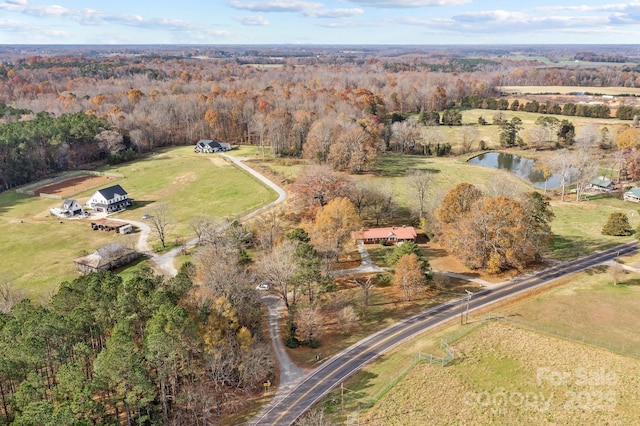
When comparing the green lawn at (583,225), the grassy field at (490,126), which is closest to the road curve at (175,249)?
the green lawn at (583,225)

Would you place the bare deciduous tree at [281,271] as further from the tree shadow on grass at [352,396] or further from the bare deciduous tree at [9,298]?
the bare deciduous tree at [9,298]

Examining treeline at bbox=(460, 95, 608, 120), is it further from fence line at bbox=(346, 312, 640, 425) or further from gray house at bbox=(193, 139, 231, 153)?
fence line at bbox=(346, 312, 640, 425)

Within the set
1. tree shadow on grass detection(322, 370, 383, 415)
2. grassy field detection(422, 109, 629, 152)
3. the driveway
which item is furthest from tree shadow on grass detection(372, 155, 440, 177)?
tree shadow on grass detection(322, 370, 383, 415)

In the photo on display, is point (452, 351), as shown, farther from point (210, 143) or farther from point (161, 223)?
point (210, 143)

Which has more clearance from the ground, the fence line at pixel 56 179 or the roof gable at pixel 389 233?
the fence line at pixel 56 179

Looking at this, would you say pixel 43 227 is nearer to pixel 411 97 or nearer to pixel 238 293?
pixel 238 293
